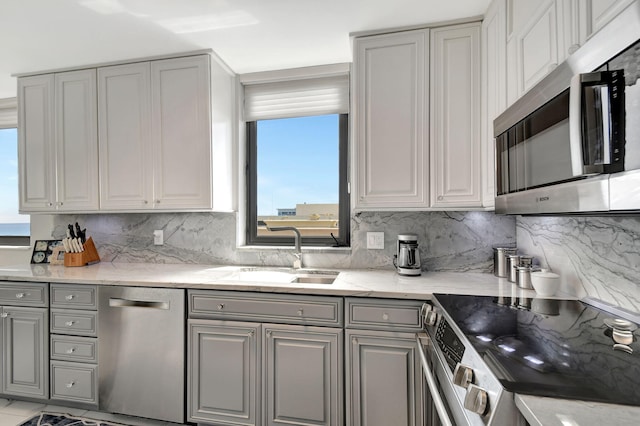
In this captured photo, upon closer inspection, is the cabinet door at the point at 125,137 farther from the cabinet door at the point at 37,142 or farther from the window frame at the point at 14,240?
the window frame at the point at 14,240

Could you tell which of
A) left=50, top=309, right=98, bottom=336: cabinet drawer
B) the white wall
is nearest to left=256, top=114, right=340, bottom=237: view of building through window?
left=50, top=309, right=98, bottom=336: cabinet drawer

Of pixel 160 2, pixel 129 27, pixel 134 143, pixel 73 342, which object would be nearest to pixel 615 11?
pixel 160 2

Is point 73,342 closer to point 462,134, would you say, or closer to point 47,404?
point 47,404

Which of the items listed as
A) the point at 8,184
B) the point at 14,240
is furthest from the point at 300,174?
the point at 8,184

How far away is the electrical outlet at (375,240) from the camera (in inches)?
86.0

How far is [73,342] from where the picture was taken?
192 centimetres

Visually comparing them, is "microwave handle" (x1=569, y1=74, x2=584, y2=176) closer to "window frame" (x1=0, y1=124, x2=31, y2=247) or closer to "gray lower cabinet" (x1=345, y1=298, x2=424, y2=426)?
"gray lower cabinet" (x1=345, y1=298, x2=424, y2=426)

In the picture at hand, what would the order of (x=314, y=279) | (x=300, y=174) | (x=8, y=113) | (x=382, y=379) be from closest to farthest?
(x=382, y=379) → (x=314, y=279) → (x=300, y=174) → (x=8, y=113)

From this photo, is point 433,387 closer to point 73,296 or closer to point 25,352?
point 73,296

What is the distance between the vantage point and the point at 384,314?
1566 millimetres

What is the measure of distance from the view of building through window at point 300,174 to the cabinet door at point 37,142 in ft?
5.15

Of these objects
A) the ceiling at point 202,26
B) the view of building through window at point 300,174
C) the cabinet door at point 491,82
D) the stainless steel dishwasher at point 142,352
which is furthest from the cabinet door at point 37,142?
the cabinet door at point 491,82

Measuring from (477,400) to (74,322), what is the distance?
88.3 inches

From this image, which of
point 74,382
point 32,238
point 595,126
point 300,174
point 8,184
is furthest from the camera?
point 8,184
